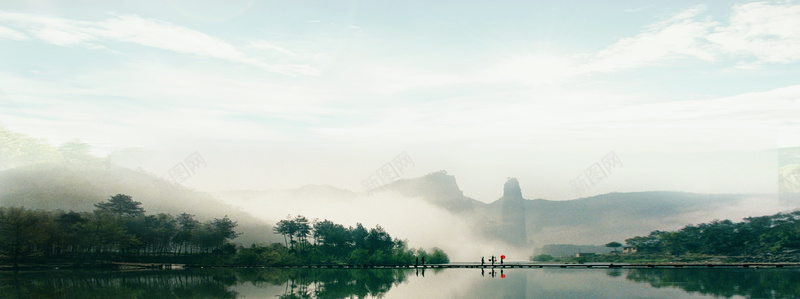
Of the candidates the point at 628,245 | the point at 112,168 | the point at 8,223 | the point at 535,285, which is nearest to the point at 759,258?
the point at 628,245

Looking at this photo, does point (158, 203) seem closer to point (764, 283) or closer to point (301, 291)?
point (301, 291)

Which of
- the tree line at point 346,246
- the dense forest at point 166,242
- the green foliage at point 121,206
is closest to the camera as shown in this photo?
the dense forest at point 166,242

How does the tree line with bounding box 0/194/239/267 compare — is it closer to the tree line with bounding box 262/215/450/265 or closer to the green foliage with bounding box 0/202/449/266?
the green foliage with bounding box 0/202/449/266

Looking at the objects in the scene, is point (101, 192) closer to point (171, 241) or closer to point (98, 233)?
point (171, 241)

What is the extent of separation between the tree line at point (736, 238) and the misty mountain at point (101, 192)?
72.6m

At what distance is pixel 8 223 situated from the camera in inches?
2721

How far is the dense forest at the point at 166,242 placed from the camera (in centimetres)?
7106

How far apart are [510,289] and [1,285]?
36.5m

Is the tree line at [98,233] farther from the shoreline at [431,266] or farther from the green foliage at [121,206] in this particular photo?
the shoreline at [431,266]

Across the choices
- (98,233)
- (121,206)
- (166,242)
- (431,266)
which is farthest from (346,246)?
(121,206)

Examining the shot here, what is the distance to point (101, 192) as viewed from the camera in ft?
443

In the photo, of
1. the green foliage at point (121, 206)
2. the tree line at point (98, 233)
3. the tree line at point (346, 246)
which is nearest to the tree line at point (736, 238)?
the tree line at point (346, 246)

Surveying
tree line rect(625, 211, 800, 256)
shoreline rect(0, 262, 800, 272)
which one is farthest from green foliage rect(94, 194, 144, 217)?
tree line rect(625, 211, 800, 256)

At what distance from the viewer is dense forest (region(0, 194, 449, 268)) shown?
71.1 meters
